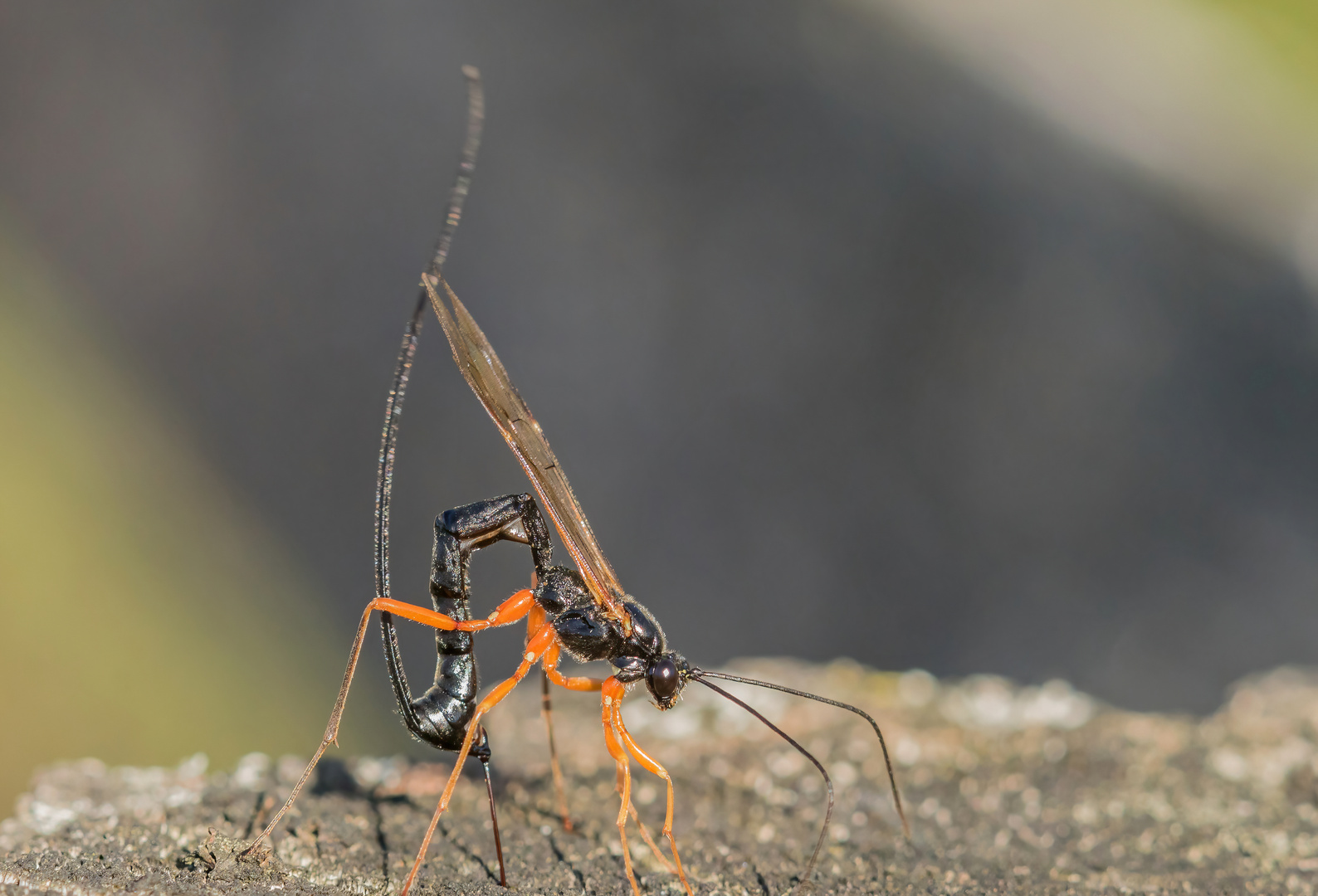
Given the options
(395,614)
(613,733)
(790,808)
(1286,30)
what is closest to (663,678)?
(613,733)

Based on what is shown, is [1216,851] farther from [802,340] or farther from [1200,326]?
[802,340]

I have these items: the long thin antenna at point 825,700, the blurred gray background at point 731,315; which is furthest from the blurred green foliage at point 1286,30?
the long thin antenna at point 825,700

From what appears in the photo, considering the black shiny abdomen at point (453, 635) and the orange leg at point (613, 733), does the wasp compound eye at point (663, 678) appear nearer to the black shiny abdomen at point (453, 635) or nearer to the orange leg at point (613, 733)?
the orange leg at point (613, 733)

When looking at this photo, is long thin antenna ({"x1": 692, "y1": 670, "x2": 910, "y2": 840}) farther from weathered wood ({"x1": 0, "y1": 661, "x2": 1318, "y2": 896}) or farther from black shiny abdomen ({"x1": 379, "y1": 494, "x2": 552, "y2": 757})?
black shiny abdomen ({"x1": 379, "y1": 494, "x2": 552, "y2": 757})

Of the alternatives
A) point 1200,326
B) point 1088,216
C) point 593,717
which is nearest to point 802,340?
point 1088,216

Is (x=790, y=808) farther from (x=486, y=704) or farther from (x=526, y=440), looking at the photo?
(x=526, y=440)
